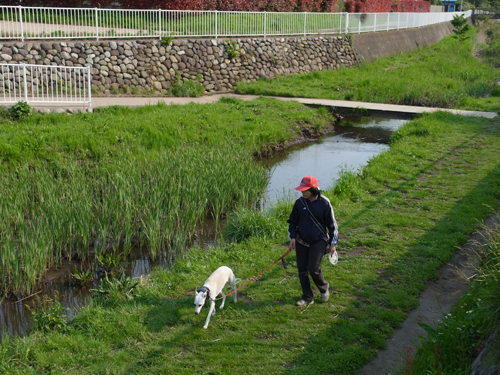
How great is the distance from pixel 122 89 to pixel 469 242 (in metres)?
14.2

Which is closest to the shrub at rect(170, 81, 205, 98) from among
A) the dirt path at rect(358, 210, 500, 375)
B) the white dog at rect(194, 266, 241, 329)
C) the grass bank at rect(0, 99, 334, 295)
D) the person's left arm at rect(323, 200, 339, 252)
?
the grass bank at rect(0, 99, 334, 295)

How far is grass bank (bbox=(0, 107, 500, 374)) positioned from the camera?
4855 mm

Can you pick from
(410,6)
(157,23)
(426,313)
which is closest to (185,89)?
(157,23)

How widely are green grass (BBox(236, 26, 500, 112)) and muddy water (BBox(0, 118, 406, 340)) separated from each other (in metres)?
1.31

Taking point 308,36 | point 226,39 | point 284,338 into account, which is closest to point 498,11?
point 308,36

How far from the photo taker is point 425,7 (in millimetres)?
56688

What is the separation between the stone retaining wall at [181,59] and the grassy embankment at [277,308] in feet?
36.6

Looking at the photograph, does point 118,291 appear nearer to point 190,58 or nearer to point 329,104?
point 329,104

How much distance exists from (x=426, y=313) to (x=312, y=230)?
153cm

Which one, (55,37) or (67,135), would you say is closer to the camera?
(67,135)

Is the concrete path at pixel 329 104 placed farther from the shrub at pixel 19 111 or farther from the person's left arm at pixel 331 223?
the person's left arm at pixel 331 223

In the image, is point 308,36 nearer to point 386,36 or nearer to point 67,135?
point 386,36

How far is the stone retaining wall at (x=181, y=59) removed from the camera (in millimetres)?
16922

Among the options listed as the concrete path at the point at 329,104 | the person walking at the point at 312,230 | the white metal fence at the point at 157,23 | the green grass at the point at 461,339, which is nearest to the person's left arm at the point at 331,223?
the person walking at the point at 312,230
